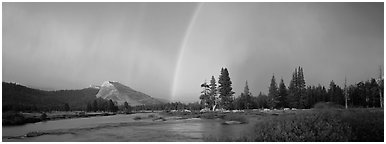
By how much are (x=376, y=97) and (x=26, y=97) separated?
131 ft

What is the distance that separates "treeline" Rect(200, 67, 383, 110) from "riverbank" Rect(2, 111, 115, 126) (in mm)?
14241

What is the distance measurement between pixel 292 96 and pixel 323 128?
25.2 meters

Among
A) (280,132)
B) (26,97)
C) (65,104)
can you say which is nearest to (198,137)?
(280,132)

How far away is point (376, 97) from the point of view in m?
38.2

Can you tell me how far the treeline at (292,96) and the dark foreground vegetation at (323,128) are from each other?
1554 cm

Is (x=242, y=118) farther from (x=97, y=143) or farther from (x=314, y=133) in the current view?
(x=97, y=143)

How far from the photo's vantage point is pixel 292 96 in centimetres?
4022

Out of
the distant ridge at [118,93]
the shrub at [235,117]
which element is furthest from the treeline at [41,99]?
the shrub at [235,117]

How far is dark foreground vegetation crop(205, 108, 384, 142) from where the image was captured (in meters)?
15.8

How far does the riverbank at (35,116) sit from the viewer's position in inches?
846

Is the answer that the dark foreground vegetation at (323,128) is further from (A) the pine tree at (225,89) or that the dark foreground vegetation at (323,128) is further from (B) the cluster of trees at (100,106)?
(B) the cluster of trees at (100,106)

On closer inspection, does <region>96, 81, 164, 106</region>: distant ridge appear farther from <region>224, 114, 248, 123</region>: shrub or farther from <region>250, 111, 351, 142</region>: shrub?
<region>250, 111, 351, 142</region>: shrub

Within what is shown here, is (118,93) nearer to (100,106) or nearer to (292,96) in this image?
(100,106)

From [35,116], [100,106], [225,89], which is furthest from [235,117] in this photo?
[100,106]
